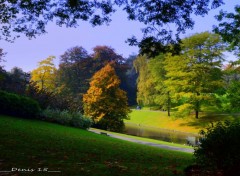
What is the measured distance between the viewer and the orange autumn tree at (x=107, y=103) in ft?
107

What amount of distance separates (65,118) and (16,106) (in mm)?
3794

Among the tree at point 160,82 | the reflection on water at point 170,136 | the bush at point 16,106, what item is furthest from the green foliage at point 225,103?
the tree at point 160,82

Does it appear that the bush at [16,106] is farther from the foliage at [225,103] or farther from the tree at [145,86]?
the tree at [145,86]

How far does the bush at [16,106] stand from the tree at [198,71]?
2670cm

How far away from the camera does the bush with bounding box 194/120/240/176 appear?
6.00 m

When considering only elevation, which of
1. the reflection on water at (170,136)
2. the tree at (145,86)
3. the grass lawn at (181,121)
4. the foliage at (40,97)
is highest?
the tree at (145,86)

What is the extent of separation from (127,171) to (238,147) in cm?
256

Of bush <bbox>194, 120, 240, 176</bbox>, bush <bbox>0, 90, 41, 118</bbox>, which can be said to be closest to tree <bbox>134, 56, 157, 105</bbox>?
bush <bbox>0, 90, 41, 118</bbox>

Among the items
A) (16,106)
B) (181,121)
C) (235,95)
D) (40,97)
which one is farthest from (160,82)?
(16,106)

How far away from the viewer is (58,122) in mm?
22422

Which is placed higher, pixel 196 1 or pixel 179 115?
pixel 196 1

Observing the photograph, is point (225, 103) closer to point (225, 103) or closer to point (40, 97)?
point (225, 103)

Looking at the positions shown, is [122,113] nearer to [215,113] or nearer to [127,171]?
[215,113]

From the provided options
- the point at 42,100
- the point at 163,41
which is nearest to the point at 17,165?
the point at 163,41
